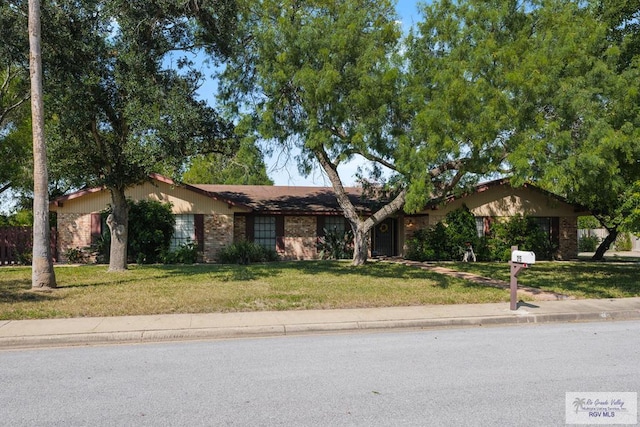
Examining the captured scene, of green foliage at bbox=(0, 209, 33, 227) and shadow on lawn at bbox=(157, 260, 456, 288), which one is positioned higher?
green foliage at bbox=(0, 209, 33, 227)

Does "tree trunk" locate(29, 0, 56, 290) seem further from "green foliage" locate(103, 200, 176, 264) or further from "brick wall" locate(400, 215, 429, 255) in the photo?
"brick wall" locate(400, 215, 429, 255)

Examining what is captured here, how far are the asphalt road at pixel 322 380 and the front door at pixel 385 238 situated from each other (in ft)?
58.5

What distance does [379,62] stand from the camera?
1534cm

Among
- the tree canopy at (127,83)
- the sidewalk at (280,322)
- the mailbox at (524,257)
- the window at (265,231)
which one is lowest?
the sidewalk at (280,322)

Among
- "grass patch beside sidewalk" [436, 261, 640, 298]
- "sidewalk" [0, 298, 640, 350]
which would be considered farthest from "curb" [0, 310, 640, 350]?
"grass patch beside sidewalk" [436, 261, 640, 298]

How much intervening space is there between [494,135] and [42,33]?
12233 millimetres

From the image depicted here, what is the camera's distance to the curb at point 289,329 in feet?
26.6

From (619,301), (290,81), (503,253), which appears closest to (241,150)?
(290,81)

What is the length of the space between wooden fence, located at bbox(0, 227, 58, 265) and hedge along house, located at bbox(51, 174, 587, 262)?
127cm

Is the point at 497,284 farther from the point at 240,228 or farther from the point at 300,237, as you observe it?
the point at 240,228

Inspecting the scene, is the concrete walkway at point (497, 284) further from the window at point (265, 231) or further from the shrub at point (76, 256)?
the shrub at point (76, 256)

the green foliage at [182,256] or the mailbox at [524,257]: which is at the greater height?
the mailbox at [524,257]

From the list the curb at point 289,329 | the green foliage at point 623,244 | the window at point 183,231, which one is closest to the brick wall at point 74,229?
the window at point 183,231

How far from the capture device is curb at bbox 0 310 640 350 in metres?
8.10
